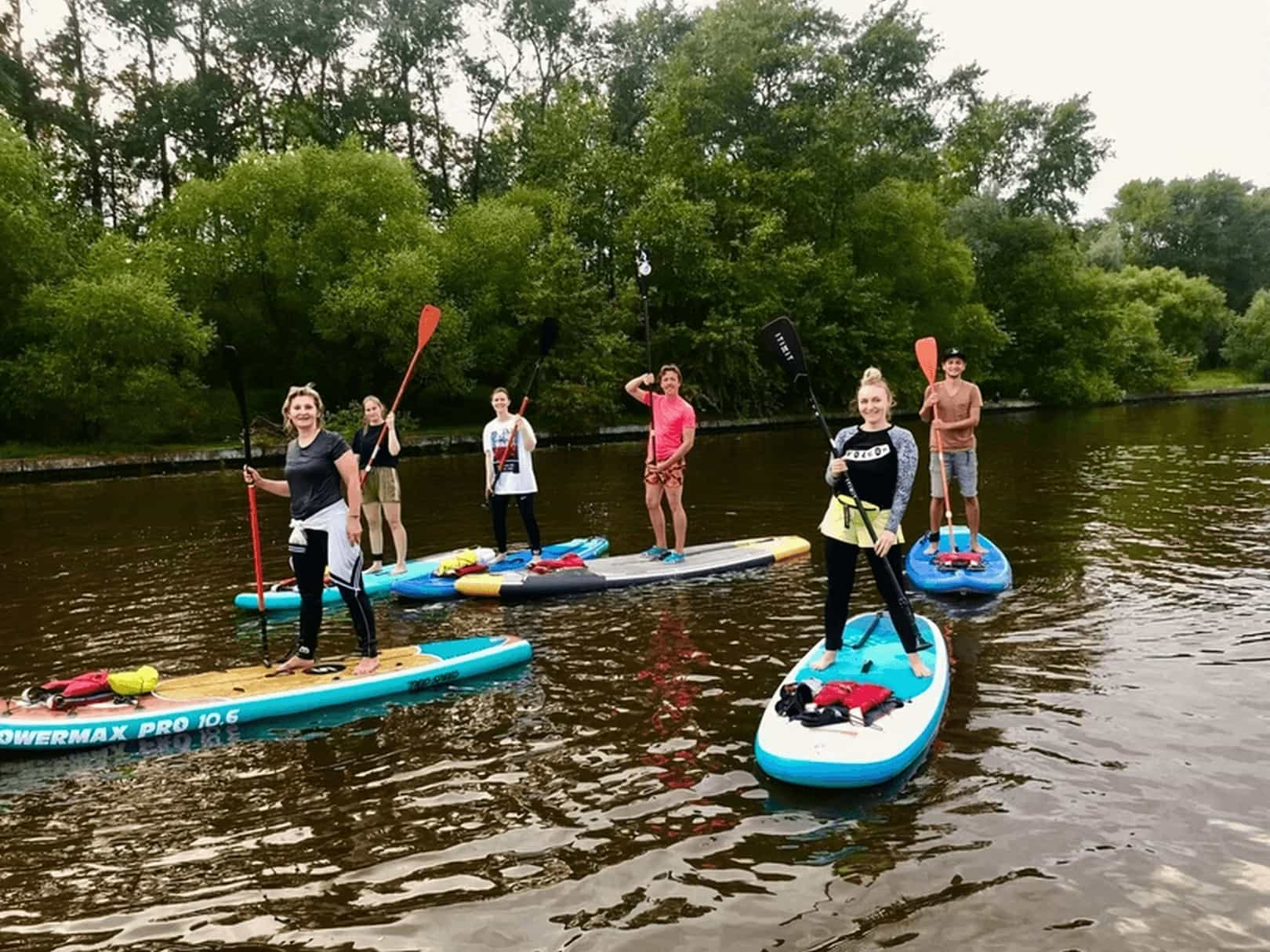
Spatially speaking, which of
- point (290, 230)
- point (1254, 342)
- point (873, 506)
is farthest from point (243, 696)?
point (1254, 342)

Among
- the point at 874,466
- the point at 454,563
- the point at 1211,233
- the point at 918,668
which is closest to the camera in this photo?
the point at 918,668

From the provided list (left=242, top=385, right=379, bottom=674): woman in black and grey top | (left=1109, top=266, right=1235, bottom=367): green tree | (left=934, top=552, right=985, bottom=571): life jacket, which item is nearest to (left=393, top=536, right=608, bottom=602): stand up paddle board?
(left=242, top=385, right=379, bottom=674): woman in black and grey top

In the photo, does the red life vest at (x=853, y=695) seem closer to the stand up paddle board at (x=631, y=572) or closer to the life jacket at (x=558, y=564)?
the stand up paddle board at (x=631, y=572)

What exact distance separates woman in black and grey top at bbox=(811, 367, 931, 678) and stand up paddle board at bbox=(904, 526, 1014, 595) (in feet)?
10.2

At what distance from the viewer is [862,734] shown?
17.1ft

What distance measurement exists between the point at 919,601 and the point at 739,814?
4.86 metres

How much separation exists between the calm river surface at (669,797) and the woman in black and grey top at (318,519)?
34.6 inches

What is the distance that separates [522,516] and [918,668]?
5833mm

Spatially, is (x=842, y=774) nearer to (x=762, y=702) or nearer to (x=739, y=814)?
(x=739, y=814)

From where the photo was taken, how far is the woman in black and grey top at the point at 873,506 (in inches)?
243

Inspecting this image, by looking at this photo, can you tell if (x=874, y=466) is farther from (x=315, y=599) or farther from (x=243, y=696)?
(x=243, y=696)

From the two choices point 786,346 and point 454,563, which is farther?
point 454,563

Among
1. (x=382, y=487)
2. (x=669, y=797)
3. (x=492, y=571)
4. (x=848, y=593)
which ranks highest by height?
(x=382, y=487)

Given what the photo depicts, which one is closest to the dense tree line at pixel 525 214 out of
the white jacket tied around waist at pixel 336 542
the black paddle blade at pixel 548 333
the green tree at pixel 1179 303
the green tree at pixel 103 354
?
the green tree at pixel 103 354
